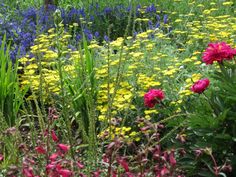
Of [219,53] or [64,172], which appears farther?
[219,53]

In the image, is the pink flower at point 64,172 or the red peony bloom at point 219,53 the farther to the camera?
the red peony bloom at point 219,53

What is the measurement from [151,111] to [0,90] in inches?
47.2

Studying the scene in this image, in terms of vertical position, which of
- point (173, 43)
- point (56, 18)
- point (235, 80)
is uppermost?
point (56, 18)

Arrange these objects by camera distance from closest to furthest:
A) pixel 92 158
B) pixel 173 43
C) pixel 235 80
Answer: pixel 92 158 < pixel 235 80 < pixel 173 43

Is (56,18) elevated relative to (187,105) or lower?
elevated

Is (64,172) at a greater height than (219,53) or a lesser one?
lesser

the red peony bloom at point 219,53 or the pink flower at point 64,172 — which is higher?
the red peony bloom at point 219,53

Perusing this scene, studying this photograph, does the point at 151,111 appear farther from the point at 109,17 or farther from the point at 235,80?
the point at 109,17

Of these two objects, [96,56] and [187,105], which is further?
[96,56]

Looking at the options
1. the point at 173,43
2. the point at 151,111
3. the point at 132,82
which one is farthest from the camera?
the point at 173,43

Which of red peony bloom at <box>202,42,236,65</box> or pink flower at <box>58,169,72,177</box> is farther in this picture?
red peony bloom at <box>202,42,236,65</box>

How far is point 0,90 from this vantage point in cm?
444

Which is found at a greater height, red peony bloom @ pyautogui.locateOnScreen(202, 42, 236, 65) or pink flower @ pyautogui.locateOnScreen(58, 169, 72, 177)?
red peony bloom @ pyautogui.locateOnScreen(202, 42, 236, 65)

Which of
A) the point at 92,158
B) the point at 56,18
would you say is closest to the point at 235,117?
the point at 92,158
